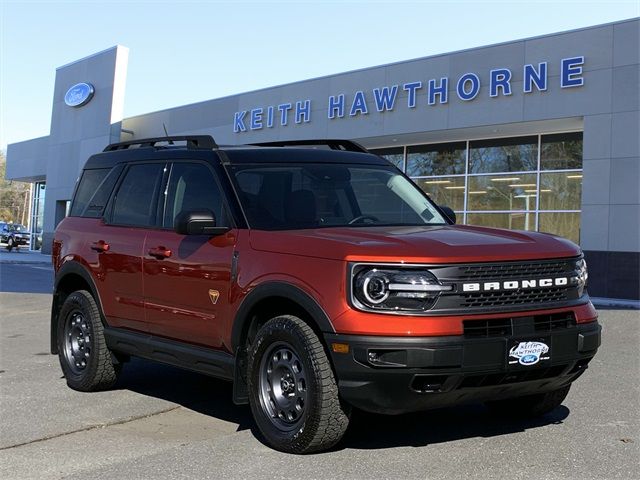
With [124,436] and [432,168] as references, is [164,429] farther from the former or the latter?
[432,168]

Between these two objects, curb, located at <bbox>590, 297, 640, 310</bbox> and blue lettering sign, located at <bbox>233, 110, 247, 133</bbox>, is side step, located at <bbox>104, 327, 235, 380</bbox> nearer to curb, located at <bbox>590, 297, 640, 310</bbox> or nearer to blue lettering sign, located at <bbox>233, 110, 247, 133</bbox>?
curb, located at <bbox>590, 297, 640, 310</bbox>

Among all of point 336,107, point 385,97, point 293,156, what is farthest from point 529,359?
point 336,107

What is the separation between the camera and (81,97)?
34688mm

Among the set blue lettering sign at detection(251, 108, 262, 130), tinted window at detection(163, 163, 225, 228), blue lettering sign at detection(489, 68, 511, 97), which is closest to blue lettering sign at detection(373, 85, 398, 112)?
blue lettering sign at detection(489, 68, 511, 97)

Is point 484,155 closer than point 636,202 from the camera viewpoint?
No

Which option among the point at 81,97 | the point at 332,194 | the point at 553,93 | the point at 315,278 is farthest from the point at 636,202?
the point at 81,97

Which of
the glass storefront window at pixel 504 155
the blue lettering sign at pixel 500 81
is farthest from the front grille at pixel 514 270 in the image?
the glass storefront window at pixel 504 155

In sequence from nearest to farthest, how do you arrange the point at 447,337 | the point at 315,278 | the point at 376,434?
the point at 447,337, the point at 315,278, the point at 376,434

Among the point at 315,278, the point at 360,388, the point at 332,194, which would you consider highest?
the point at 332,194

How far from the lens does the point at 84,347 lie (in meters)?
6.73

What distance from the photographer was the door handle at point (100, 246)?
640cm

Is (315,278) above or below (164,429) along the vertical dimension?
above

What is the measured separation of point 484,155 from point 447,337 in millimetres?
18832

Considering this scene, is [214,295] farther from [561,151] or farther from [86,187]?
[561,151]
